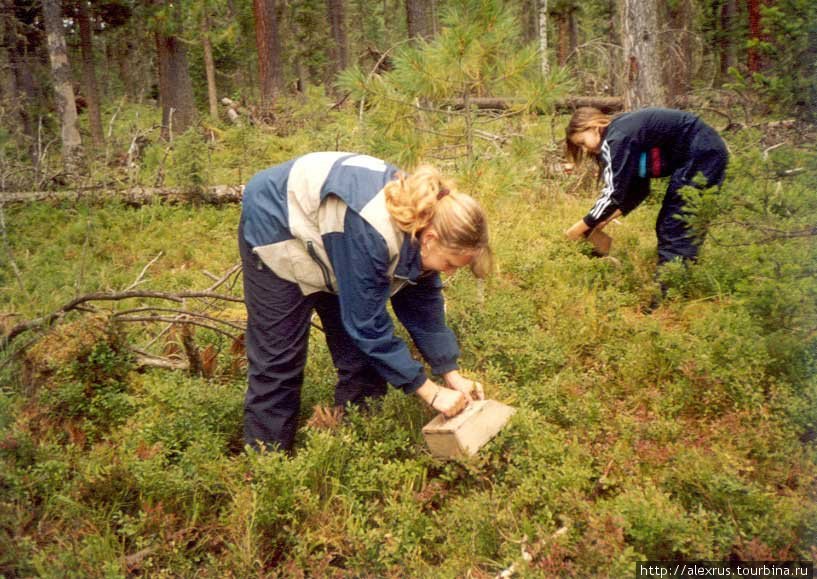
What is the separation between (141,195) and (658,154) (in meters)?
6.14

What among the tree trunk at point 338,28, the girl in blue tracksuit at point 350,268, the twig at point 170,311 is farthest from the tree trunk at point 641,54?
the tree trunk at point 338,28

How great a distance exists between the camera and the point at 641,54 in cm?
697

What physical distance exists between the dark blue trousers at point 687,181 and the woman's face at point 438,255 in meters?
2.48

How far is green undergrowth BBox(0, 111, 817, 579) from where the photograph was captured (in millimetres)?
2580

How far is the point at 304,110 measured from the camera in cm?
1276

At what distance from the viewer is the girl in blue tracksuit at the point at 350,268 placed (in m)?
2.55

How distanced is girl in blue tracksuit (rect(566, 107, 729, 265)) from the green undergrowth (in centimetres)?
49

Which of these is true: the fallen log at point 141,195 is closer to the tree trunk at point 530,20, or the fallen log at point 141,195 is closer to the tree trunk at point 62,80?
the tree trunk at point 62,80

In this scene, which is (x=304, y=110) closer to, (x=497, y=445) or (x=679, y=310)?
(x=679, y=310)

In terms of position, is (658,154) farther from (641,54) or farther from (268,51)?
(268,51)

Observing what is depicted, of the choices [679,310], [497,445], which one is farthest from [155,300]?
[679,310]

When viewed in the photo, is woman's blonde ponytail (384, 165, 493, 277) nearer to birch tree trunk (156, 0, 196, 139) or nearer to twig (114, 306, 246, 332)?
twig (114, 306, 246, 332)

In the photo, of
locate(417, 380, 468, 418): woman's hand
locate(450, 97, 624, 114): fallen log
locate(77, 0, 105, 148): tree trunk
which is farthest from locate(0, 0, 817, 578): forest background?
locate(77, 0, 105, 148): tree trunk

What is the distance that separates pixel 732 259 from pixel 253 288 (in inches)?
135
